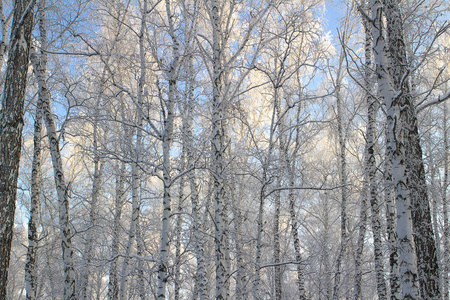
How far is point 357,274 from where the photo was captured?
8281 millimetres

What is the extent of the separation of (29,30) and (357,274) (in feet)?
27.7

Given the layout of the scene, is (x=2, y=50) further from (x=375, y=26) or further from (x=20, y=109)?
(x=375, y=26)

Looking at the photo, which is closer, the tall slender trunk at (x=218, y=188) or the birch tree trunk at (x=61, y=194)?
the tall slender trunk at (x=218, y=188)

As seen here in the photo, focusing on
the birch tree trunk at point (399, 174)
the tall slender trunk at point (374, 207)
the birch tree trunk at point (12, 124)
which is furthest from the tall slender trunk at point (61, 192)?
the tall slender trunk at point (374, 207)

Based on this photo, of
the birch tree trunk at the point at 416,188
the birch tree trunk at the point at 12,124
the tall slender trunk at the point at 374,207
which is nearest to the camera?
the birch tree trunk at the point at 12,124

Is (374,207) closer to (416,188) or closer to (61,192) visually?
(416,188)

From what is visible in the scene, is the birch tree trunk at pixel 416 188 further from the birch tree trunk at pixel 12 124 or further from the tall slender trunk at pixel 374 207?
the birch tree trunk at pixel 12 124

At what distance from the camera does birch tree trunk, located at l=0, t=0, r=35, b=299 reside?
3.40 m

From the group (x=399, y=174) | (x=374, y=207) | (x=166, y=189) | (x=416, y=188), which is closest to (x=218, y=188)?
(x=166, y=189)

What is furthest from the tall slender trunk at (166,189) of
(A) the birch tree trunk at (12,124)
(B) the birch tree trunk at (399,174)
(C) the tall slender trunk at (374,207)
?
(C) the tall slender trunk at (374,207)

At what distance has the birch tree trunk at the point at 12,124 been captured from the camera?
3400mm

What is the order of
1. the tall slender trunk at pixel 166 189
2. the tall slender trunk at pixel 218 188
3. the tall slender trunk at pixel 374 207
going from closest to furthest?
the tall slender trunk at pixel 166 189 → the tall slender trunk at pixel 218 188 → the tall slender trunk at pixel 374 207

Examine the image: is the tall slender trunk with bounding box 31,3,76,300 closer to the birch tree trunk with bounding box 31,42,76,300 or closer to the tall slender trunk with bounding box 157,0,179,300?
the birch tree trunk with bounding box 31,42,76,300

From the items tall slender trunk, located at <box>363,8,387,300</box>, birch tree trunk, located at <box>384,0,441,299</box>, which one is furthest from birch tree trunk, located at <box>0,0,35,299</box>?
tall slender trunk, located at <box>363,8,387,300</box>
